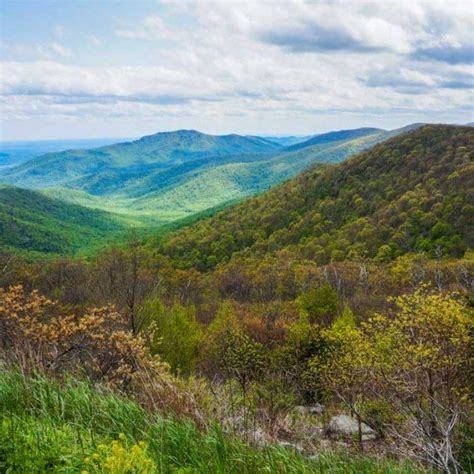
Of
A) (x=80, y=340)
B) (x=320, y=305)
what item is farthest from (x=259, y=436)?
(x=320, y=305)

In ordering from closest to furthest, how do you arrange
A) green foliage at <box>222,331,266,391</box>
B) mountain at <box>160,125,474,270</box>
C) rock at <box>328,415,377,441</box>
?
1. rock at <box>328,415,377,441</box>
2. green foliage at <box>222,331,266,391</box>
3. mountain at <box>160,125,474,270</box>

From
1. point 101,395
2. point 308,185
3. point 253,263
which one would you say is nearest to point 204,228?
point 308,185

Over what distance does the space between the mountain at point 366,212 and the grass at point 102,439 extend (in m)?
84.6

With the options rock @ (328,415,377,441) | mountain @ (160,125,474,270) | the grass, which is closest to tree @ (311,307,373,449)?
rock @ (328,415,377,441)

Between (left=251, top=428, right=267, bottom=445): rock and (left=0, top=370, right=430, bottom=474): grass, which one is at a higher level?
(left=0, top=370, right=430, bottom=474): grass

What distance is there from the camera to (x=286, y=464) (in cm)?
557

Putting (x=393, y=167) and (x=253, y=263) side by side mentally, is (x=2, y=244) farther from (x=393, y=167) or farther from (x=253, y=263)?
(x=393, y=167)

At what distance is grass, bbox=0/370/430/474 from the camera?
5.10 metres

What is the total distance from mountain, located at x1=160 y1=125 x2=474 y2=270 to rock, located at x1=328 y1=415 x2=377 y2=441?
66.6m

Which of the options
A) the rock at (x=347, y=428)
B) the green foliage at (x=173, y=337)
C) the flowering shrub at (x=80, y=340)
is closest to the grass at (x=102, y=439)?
the flowering shrub at (x=80, y=340)

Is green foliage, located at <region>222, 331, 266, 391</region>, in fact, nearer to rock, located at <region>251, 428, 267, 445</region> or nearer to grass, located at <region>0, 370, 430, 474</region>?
rock, located at <region>251, 428, 267, 445</region>

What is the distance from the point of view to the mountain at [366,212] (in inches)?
3971

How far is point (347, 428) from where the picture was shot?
2228 centimetres

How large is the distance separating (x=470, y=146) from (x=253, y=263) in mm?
76742
